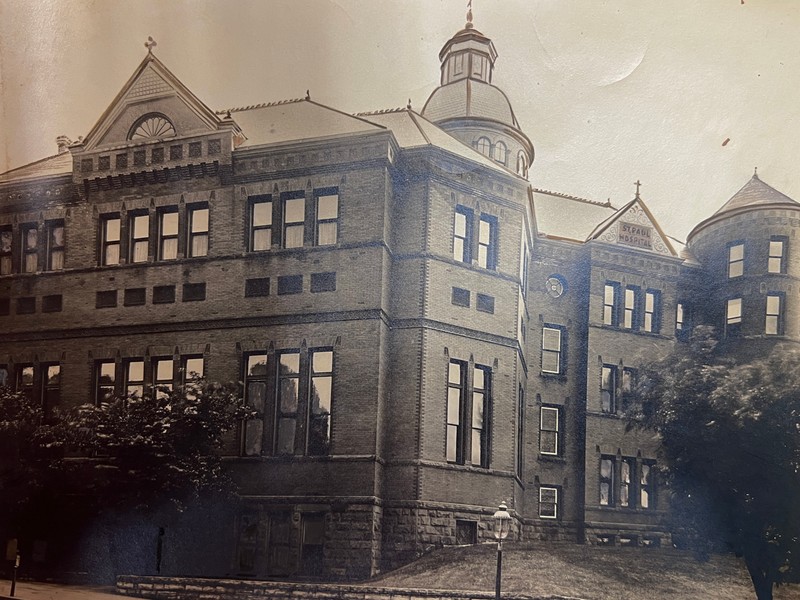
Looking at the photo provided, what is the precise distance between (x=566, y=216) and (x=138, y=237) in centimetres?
919

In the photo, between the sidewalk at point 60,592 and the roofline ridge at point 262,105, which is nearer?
the sidewalk at point 60,592

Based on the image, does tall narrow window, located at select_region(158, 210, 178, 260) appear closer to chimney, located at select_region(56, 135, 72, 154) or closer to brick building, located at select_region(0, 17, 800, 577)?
brick building, located at select_region(0, 17, 800, 577)

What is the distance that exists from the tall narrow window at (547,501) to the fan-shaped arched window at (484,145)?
7.32 metres

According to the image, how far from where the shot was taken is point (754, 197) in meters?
14.2

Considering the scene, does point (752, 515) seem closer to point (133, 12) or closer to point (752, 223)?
point (752, 223)

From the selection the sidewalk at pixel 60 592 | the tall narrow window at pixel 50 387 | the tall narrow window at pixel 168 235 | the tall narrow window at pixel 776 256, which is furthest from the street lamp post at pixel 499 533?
the tall narrow window at pixel 776 256

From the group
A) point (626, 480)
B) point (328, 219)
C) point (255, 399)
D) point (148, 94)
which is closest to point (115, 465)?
point (255, 399)

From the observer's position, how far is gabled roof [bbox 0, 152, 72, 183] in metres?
13.3

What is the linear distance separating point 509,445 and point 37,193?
8929mm

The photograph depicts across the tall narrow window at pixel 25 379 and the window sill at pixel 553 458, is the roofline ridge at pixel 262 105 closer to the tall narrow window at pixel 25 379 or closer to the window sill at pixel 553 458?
the tall narrow window at pixel 25 379

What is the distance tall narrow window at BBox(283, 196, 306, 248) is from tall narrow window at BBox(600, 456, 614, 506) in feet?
29.8

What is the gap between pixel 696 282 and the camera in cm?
1795

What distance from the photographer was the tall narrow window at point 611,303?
2059 centimetres

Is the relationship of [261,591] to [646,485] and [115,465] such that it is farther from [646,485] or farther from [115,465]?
[646,485]
